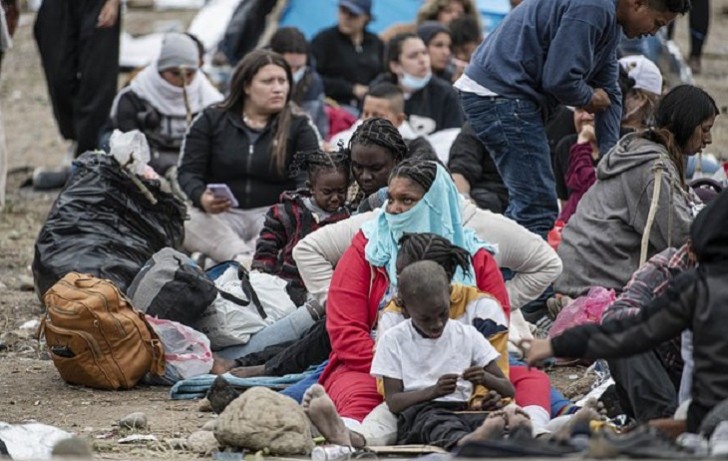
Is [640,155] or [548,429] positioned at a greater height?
[640,155]

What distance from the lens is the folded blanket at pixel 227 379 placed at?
285 inches

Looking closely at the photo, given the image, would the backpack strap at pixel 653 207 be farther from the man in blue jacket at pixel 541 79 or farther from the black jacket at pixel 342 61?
the black jacket at pixel 342 61

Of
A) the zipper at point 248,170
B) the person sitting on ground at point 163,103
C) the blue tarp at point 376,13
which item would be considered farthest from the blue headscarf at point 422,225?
the blue tarp at point 376,13

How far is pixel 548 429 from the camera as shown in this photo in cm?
617

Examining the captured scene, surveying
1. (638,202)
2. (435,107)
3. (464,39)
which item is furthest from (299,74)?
(638,202)

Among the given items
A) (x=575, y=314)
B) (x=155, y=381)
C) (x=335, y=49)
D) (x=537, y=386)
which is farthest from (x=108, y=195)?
(x=335, y=49)

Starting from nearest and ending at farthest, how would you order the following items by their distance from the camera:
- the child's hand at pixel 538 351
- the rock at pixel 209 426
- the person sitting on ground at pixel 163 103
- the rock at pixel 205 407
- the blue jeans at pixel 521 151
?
the child's hand at pixel 538 351 < the rock at pixel 209 426 < the rock at pixel 205 407 < the blue jeans at pixel 521 151 < the person sitting on ground at pixel 163 103

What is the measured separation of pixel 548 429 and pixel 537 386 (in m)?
0.34

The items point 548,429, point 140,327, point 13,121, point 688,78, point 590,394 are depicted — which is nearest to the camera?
point 548,429

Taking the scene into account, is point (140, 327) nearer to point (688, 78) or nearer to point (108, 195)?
point (108, 195)

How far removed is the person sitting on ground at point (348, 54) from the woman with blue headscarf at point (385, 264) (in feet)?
25.0

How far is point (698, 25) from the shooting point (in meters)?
16.9

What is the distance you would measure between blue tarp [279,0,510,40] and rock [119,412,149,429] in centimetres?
1049

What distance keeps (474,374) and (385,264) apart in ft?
2.41
